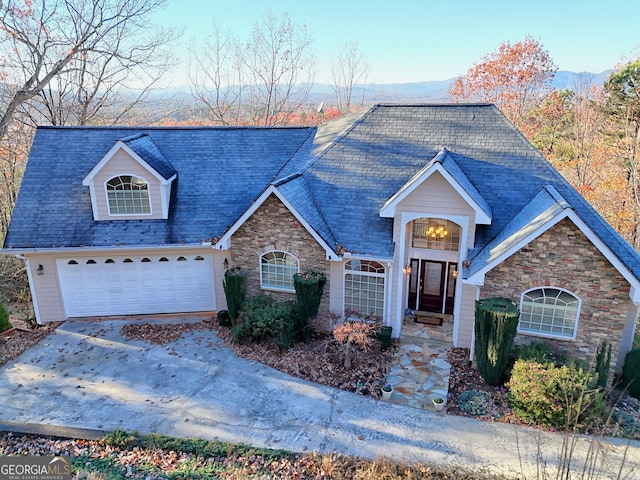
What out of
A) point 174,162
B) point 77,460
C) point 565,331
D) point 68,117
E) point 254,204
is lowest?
point 77,460

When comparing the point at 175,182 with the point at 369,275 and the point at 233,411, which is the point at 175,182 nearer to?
the point at 369,275

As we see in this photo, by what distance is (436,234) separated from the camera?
15.0 m

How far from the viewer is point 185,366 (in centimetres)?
1293

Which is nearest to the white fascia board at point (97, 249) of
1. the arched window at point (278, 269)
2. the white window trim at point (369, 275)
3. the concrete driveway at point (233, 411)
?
the arched window at point (278, 269)

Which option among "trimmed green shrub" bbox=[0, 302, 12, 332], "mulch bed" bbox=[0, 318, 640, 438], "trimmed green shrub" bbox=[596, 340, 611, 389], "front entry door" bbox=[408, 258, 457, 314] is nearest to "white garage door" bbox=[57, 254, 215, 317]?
"mulch bed" bbox=[0, 318, 640, 438]

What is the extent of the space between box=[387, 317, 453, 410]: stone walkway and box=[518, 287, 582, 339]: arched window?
8.78ft

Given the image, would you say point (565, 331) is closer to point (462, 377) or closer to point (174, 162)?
point (462, 377)

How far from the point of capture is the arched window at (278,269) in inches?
580

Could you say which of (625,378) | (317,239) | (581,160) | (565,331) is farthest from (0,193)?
(581,160)

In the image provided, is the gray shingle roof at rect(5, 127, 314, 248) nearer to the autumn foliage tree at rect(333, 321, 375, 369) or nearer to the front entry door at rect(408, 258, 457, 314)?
the autumn foliage tree at rect(333, 321, 375, 369)

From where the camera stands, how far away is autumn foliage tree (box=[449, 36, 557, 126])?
33.1m

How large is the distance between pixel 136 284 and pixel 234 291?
4069mm

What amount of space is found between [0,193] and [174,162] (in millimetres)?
→ 16753

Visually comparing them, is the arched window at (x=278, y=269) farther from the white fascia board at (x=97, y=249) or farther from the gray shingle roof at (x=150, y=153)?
the gray shingle roof at (x=150, y=153)
